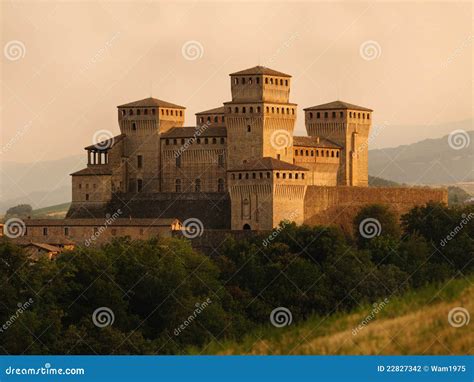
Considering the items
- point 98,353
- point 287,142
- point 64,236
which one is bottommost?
point 98,353

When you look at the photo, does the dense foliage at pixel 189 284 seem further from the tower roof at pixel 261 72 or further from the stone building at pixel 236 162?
the tower roof at pixel 261 72

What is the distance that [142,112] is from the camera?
221ft

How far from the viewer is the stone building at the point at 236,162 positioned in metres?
59.9

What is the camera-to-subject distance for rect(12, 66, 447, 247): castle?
2362 inches

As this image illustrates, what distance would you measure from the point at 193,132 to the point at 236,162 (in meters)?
3.34

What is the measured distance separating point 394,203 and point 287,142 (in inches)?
233

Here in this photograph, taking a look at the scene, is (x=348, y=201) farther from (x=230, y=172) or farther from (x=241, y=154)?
(x=230, y=172)

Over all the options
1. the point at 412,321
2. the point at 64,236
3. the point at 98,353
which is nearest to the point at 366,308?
the point at 412,321

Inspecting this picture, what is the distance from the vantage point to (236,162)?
2499 inches

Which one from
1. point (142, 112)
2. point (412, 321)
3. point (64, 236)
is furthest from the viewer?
point (142, 112)

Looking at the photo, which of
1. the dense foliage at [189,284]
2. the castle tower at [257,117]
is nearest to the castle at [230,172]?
the castle tower at [257,117]

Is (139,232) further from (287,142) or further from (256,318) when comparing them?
(256,318)

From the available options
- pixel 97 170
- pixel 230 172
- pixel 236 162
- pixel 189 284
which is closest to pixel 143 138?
pixel 97 170

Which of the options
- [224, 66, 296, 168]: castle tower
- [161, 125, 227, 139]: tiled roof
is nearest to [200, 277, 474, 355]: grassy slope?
[224, 66, 296, 168]: castle tower
